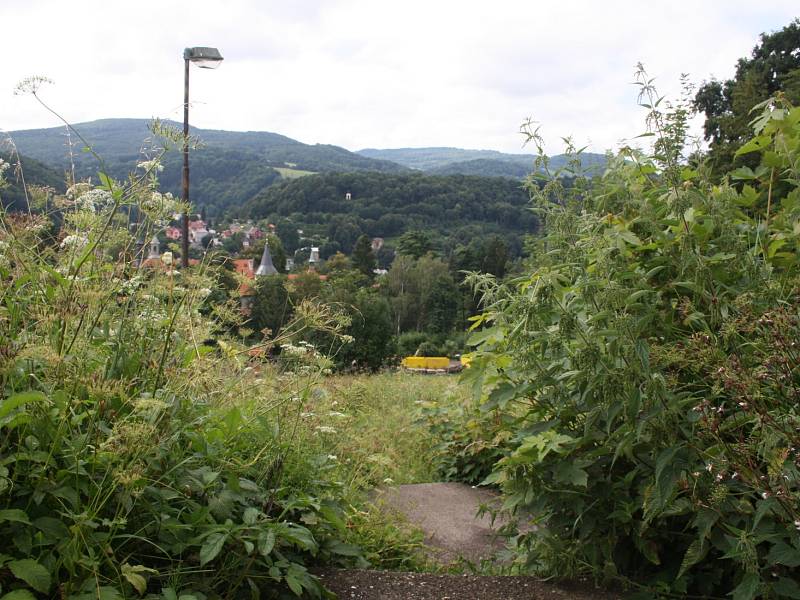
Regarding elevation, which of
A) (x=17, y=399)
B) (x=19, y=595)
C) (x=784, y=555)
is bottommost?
(x=19, y=595)

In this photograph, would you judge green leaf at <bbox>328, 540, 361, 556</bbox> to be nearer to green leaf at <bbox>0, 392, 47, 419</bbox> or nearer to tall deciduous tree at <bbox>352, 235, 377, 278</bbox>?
green leaf at <bbox>0, 392, 47, 419</bbox>

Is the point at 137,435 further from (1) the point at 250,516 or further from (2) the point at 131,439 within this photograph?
(1) the point at 250,516

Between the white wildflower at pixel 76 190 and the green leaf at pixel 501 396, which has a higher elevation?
the white wildflower at pixel 76 190

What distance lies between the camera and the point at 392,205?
87.9 m

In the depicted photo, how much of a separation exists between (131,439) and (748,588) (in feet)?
Result: 6.15

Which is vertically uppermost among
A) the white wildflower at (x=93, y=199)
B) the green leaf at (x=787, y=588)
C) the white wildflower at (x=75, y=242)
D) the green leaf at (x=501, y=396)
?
the white wildflower at (x=93, y=199)

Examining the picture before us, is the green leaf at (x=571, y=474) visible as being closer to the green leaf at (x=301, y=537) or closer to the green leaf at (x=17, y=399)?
the green leaf at (x=301, y=537)

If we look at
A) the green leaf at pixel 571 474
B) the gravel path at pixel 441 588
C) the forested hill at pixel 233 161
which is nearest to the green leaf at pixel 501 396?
the green leaf at pixel 571 474

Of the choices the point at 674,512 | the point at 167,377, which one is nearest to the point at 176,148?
the point at 167,377

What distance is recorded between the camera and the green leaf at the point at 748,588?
2.10m

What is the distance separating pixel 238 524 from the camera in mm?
2443

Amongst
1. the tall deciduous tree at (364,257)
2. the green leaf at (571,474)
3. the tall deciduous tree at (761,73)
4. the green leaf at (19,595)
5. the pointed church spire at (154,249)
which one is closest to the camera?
the green leaf at (19,595)

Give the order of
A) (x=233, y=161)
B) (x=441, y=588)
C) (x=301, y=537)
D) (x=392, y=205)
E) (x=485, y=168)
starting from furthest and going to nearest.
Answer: (x=485, y=168)
(x=392, y=205)
(x=233, y=161)
(x=441, y=588)
(x=301, y=537)

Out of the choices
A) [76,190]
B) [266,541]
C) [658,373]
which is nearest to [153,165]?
[76,190]
